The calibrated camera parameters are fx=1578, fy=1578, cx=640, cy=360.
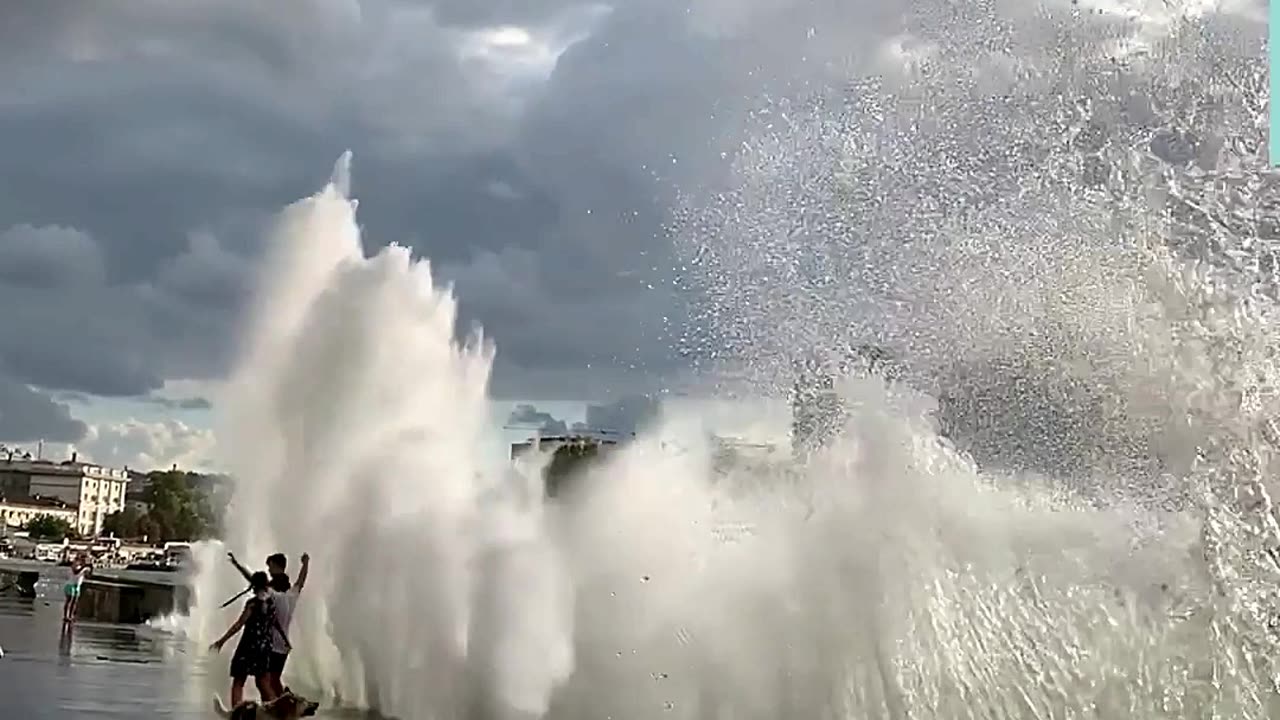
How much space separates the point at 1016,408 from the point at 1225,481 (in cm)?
247

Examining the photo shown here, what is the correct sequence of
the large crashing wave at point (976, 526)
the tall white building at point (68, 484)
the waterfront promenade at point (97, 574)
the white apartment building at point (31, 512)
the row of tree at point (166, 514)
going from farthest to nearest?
the tall white building at point (68, 484)
the white apartment building at point (31, 512)
the row of tree at point (166, 514)
the waterfront promenade at point (97, 574)
the large crashing wave at point (976, 526)

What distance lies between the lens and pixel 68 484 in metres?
171

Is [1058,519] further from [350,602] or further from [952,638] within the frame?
[350,602]

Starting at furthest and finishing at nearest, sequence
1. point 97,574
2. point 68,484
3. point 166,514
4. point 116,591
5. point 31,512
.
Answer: point 68,484
point 31,512
point 166,514
point 97,574
point 116,591

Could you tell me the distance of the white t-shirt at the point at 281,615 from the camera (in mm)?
13133

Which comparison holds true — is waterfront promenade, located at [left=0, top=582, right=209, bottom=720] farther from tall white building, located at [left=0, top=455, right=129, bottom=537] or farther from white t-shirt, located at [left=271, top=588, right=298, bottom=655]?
tall white building, located at [left=0, top=455, right=129, bottom=537]

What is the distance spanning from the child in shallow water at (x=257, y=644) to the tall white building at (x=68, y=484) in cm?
15553

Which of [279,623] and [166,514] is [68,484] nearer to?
[166,514]

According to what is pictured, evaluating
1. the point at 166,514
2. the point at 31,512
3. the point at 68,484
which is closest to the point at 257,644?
the point at 166,514

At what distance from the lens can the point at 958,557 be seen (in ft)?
37.9

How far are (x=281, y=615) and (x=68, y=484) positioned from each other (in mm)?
168853

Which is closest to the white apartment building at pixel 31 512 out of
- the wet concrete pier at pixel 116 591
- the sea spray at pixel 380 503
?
the wet concrete pier at pixel 116 591

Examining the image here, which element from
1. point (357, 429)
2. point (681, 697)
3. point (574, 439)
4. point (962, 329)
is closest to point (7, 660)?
point (357, 429)

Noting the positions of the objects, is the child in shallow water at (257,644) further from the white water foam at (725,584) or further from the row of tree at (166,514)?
the row of tree at (166,514)
